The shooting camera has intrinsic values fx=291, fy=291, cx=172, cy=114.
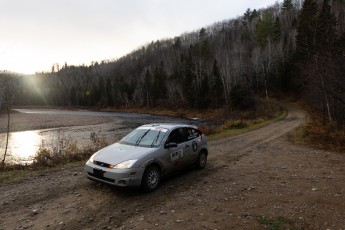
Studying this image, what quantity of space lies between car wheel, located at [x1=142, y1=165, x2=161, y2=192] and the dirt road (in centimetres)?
20

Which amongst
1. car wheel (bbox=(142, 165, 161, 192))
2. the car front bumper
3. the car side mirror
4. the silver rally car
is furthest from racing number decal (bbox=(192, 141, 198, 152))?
the car front bumper

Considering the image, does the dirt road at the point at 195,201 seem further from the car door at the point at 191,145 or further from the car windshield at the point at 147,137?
the car windshield at the point at 147,137

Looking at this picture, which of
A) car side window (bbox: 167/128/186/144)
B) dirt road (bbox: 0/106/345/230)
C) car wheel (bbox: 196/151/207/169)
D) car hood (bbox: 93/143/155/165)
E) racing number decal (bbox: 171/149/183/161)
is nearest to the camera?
dirt road (bbox: 0/106/345/230)

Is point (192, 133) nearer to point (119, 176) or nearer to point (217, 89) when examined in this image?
point (119, 176)

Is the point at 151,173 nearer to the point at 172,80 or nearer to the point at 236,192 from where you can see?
the point at 236,192

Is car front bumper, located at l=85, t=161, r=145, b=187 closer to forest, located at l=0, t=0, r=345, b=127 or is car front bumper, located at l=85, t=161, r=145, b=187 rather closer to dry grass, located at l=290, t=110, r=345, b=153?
dry grass, located at l=290, t=110, r=345, b=153

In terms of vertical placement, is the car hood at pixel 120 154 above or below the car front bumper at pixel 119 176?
above

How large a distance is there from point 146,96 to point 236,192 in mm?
76055

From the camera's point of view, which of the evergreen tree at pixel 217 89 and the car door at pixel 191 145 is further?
the evergreen tree at pixel 217 89

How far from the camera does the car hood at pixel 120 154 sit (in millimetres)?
8195

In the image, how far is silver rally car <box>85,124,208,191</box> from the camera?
7.94m

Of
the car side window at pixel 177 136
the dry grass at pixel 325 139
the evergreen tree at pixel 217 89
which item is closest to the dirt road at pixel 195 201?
the car side window at pixel 177 136

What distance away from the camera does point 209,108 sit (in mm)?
59906

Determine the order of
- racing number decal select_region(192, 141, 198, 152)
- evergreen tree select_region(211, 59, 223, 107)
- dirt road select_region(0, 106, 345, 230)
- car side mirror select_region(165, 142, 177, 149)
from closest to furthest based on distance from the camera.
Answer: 1. dirt road select_region(0, 106, 345, 230)
2. car side mirror select_region(165, 142, 177, 149)
3. racing number decal select_region(192, 141, 198, 152)
4. evergreen tree select_region(211, 59, 223, 107)
